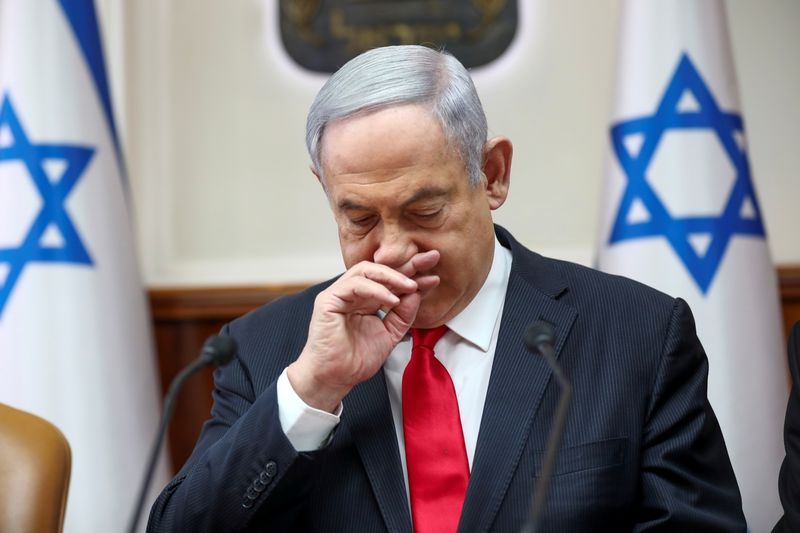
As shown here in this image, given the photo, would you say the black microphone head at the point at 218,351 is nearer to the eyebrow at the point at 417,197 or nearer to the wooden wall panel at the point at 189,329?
the eyebrow at the point at 417,197

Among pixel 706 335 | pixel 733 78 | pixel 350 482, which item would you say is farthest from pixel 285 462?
pixel 733 78

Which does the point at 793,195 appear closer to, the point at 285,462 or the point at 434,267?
the point at 434,267

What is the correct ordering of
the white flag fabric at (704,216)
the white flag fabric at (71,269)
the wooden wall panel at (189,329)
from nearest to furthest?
the white flag fabric at (704,216)
the white flag fabric at (71,269)
the wooden wall panel at (189,329)

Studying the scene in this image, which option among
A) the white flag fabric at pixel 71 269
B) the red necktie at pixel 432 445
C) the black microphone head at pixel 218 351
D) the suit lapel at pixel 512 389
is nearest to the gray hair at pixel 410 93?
the suit lapel at pixel 512 389

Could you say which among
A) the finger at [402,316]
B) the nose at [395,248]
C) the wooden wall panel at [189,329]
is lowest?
the wooden wall panel at [189,329]

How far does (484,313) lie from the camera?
2172 millimetres

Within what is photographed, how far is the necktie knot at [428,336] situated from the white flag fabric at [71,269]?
1476 millimetres

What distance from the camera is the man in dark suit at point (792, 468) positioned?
1.83m

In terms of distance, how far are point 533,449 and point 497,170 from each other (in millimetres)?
578

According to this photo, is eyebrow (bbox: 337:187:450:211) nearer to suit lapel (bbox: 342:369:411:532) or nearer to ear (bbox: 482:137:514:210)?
ear (bbox: 482:137:514:210)

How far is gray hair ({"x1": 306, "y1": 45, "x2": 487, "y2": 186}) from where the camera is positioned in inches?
78.2

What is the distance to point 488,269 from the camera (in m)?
2.20

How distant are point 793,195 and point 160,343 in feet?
7.69

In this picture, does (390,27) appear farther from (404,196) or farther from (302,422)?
(302,422)
